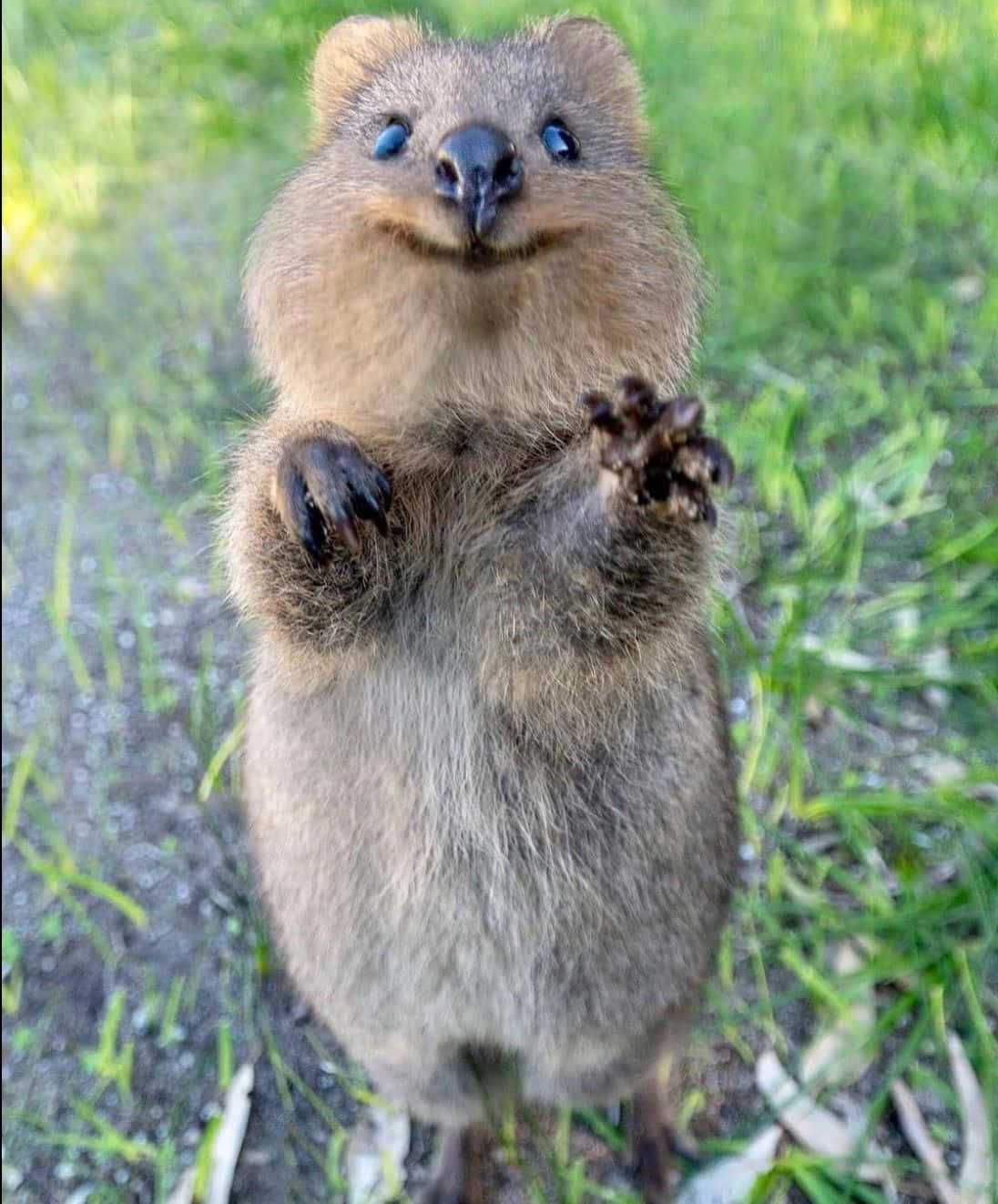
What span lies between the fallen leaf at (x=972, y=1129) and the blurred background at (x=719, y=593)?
0.02 m

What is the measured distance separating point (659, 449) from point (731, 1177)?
207 centimetres

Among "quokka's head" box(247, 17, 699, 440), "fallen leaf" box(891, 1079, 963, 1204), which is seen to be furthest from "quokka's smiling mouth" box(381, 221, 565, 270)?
"fallen leaf" box(891, 1079, 963, 1204)

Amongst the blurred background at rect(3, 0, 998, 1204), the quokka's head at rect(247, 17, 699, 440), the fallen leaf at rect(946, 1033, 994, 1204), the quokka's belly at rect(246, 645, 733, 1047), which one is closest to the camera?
the quokka's head at rect(247, 17, 699, 440)

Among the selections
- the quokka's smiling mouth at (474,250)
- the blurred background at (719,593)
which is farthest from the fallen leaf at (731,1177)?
the quokka's smiling mouth at (474,250)

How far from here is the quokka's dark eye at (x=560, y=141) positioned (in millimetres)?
2064

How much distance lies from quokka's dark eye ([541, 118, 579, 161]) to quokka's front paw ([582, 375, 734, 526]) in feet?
1.65

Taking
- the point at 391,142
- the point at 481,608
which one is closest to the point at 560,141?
the point at 391,142

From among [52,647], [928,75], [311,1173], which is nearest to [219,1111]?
[311,1173]

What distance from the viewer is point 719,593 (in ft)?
8.57

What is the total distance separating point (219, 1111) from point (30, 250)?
355 cm

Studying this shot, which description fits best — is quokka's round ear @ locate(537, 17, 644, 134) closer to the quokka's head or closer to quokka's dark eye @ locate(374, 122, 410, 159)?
the quokka's head

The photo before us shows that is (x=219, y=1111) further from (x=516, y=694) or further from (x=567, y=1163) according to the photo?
(x=516, y=694)

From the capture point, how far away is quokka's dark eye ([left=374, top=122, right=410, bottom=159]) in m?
2.08

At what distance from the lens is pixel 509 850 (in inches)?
90.4
